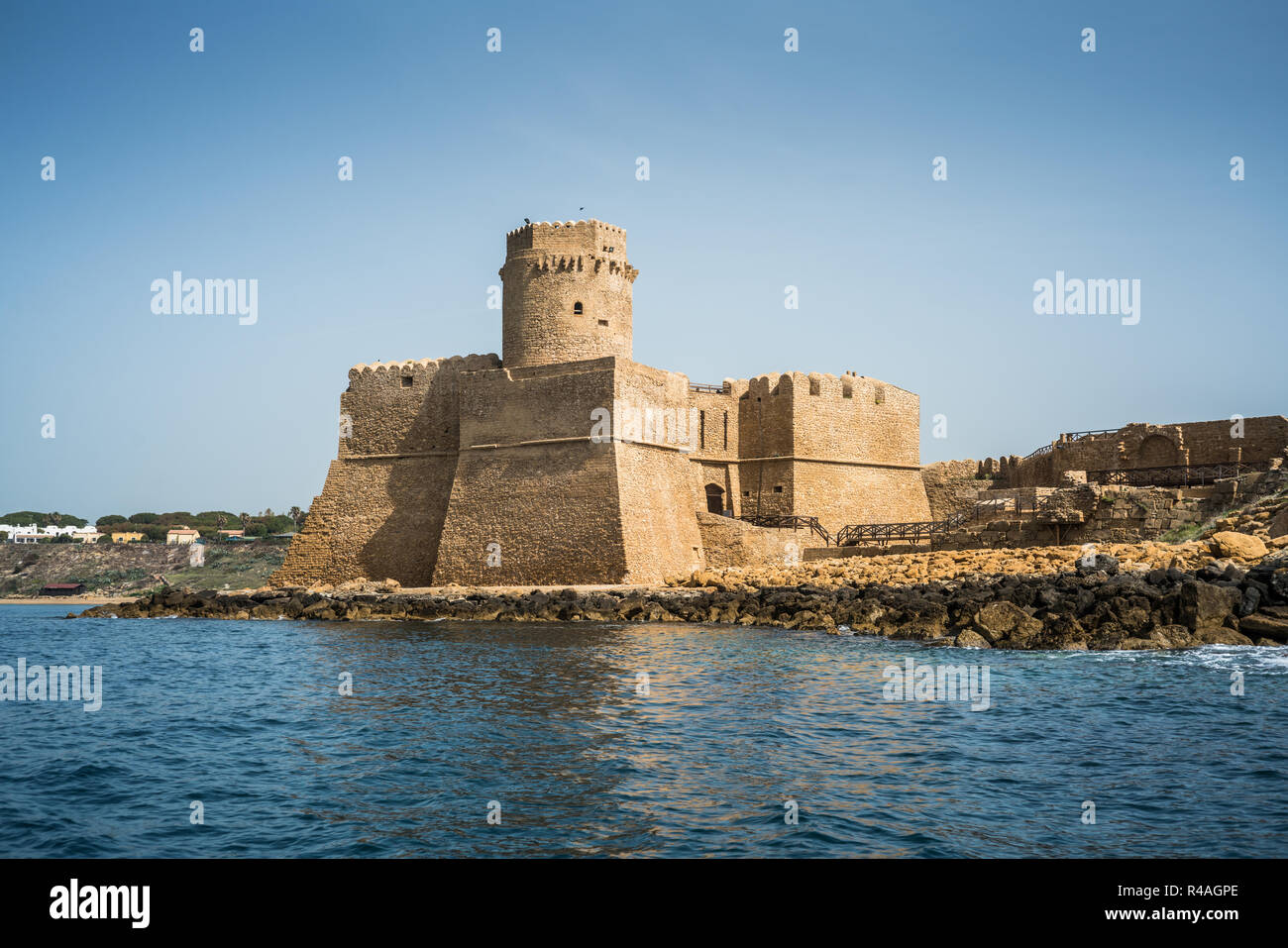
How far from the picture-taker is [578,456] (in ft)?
81.0

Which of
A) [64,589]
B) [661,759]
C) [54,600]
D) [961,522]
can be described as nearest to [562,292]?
[961,522]

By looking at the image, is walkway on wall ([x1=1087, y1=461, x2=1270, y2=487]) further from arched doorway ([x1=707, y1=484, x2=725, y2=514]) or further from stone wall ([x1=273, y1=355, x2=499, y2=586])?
stone wall ([x1=273, y1=355, x2=499, y2=586])

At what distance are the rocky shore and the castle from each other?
1520 mm

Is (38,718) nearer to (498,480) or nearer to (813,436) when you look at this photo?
(498,480)

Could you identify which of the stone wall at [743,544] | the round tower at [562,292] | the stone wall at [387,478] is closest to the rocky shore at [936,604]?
the stone wall at [387,478]

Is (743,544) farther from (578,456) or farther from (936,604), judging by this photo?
(936,604)

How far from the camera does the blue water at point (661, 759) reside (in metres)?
6.88

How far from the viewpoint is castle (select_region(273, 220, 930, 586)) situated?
24594 millimetres

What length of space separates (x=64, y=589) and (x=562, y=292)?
117 feet

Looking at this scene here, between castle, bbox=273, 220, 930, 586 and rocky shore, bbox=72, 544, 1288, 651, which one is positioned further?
→ castle, bbox=273, 220, 930, 586

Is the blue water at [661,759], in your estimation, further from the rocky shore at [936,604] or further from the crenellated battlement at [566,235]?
the crenellated battlement at [566,235]

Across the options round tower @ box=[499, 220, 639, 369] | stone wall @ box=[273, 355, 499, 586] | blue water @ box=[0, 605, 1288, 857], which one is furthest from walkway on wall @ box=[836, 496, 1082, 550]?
stone wall @ box=[273, 355, 499, 586]
